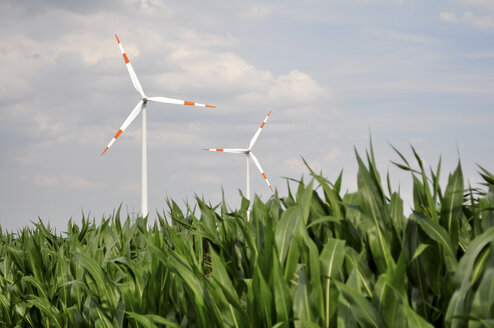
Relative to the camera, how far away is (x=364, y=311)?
247 cm

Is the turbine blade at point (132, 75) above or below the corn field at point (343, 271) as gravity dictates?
above

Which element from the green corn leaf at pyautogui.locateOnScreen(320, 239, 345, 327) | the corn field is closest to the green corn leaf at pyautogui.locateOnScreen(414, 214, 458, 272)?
the corn field

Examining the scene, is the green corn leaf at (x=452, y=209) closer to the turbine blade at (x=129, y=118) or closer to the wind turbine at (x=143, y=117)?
the wind turbine at (x=143, y=117)

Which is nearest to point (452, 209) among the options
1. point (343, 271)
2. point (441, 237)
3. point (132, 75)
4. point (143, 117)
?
point (441, 237)

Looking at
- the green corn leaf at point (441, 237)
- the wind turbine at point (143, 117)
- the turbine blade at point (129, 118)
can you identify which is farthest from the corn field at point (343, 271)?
the turbine blade at point (129, 118)

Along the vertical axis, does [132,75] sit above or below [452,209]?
above

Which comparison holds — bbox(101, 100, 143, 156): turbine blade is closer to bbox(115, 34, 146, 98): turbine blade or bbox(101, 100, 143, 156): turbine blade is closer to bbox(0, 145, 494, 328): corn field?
bbox(115, 34, 146, 98): turbine blade

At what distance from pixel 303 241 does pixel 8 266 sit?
527cm

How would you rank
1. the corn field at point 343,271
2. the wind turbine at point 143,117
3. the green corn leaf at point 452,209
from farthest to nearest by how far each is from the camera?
the wind turbine at point 143,117
the green corn leaf at point 452,209
the corn field at point 343,271

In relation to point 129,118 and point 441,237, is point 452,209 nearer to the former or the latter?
point 441,237

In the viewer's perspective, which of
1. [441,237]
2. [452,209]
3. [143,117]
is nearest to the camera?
[441,237]

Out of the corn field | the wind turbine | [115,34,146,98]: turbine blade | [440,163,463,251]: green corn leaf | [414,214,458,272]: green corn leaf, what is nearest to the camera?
the corn field

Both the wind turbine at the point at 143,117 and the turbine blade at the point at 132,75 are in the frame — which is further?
the turbine blade at the point at 132,75

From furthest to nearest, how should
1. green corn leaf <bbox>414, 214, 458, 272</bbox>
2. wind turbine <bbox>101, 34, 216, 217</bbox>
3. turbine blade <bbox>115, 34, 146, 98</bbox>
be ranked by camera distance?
turbine blade <bbox>115, 34, 146, 98</bbox> < wind turbine <bbox>101, 34, 216, 217</bbox> < green corn leaf <bbox>414, 214, 458, 272</bbox>
